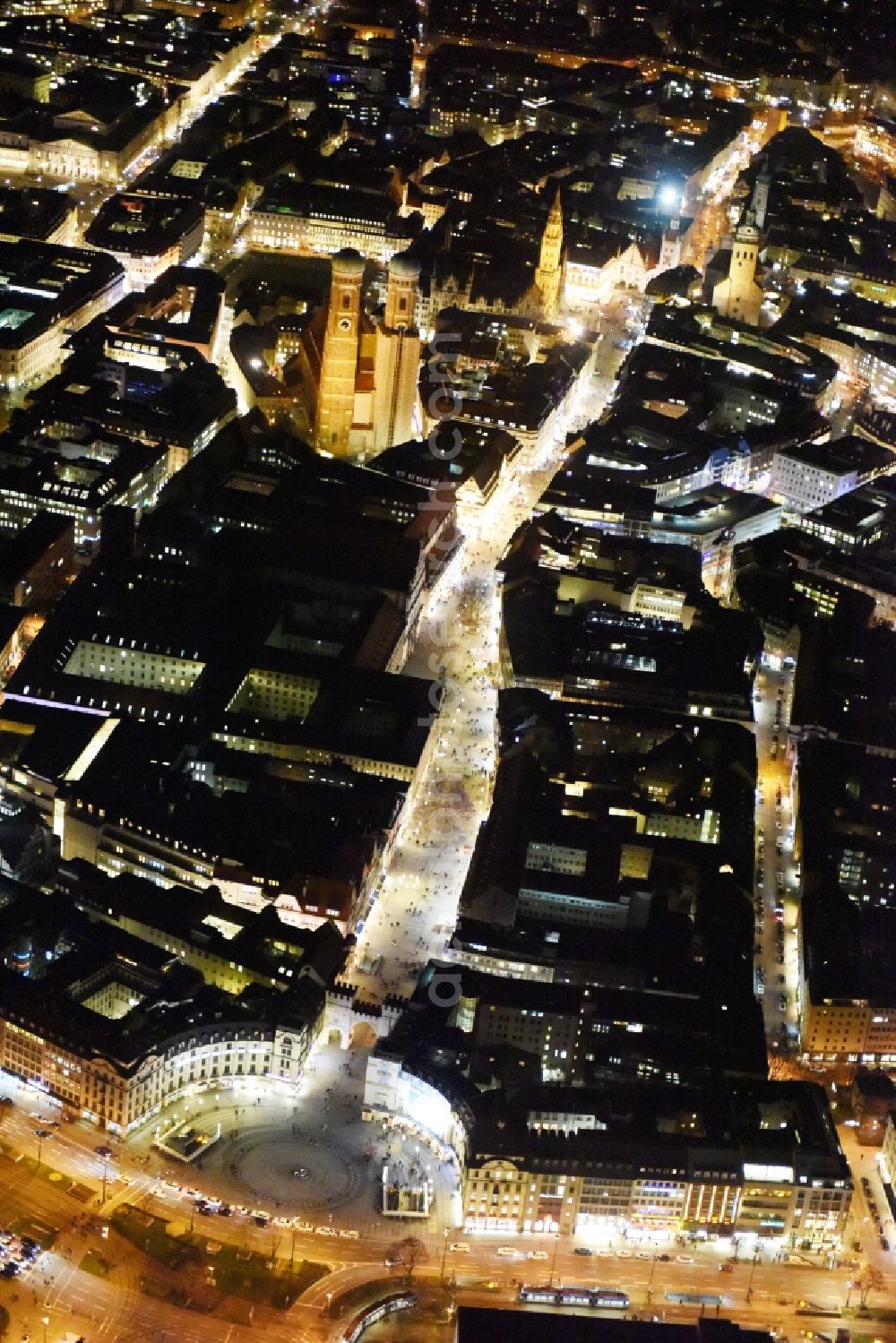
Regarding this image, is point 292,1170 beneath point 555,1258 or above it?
above

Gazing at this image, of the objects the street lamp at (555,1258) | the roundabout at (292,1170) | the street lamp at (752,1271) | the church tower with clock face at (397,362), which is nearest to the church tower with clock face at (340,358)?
the church tower with clock face at (397,362)

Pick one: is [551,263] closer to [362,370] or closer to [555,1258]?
[362,370]

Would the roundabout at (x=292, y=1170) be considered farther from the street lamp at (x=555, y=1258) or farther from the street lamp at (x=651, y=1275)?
the street lamp at (x=651, y=1275)

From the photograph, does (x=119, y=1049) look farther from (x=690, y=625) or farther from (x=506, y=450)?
(x=506, y=450)

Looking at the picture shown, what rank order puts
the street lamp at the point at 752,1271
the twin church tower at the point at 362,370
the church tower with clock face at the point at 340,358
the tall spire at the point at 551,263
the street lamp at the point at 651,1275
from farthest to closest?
the tall spire at the point at 551,263 → the twin church tower at the point at 362,370 → the church tower with clock face at the point at 340,358 → the street lamp at the point at 752,1271 → the street lamp at the point at 651,1275

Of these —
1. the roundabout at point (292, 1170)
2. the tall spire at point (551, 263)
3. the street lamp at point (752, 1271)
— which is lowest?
the street lamp at point (752, 1271)

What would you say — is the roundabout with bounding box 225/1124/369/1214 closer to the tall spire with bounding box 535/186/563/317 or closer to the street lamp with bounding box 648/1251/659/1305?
the street lamp with bounding box 648/1251/659/1305

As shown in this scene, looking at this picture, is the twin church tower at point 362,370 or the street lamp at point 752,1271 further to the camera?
the twin church tower at point 362,370

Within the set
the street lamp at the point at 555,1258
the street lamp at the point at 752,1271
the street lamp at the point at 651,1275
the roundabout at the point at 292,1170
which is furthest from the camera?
the roundabout at the point at 292,1170

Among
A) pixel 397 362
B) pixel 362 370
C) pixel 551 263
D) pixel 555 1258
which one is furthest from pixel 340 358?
pixel 555 1258
